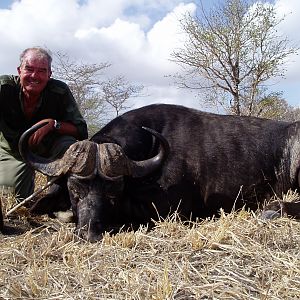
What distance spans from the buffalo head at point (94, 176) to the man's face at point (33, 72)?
113 cm

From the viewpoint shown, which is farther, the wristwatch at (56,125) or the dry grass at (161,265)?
the wristwatch at (56,125)

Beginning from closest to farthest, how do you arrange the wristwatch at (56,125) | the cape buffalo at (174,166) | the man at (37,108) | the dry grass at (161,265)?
the dry grass at (161,265), the cape buffalo at (174,166), the wristwatch at (56,125), the man at (37,108)

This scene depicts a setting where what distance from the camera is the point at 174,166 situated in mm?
4406

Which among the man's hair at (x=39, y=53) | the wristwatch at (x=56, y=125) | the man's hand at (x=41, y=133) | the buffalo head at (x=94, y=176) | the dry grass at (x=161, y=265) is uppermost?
the man's hair at (x=39, y=53)

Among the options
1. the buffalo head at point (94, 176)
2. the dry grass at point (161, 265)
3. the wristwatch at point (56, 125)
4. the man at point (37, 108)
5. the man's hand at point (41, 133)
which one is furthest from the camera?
the man at point (37, 108)

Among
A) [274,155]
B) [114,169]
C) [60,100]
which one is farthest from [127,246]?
[60,100]

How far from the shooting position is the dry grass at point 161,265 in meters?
2.28

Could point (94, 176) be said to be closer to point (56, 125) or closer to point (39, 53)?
point (56, 125)

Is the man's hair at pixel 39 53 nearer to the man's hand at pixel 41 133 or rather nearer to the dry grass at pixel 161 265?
the man's hand at pixel 41 133

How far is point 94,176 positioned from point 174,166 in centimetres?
93

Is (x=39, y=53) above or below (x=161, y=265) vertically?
above

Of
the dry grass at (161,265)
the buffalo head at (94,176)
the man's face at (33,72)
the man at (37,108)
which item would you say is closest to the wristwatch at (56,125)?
the man at (37,108)

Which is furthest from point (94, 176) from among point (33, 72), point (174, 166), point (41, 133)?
point (33, 72)

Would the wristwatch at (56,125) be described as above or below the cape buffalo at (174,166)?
above
